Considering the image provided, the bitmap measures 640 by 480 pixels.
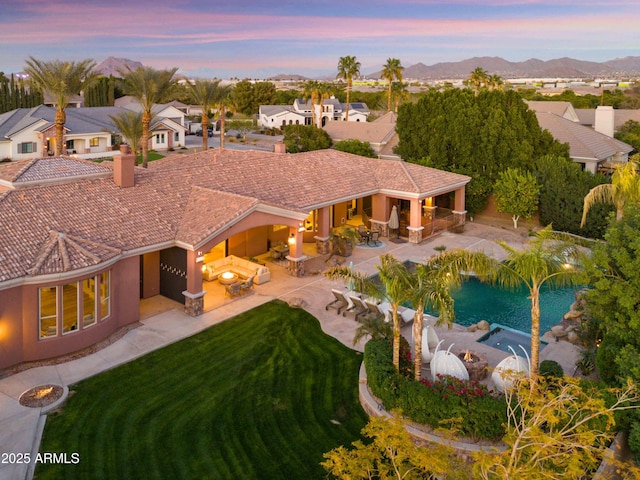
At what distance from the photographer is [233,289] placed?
931 inches

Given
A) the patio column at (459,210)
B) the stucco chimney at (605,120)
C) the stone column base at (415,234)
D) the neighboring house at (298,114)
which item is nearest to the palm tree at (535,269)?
the stone column base at (415,234)

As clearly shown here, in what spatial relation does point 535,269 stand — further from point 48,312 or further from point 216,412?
point 48,312

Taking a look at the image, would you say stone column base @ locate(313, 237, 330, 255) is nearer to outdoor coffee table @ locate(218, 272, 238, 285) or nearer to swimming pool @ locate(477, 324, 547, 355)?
outdoor coffee table @ locate(218, 272, 238, 285)

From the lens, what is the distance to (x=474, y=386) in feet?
46.7

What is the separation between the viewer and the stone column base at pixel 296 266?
26.6 m

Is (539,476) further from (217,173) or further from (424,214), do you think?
(424,214)

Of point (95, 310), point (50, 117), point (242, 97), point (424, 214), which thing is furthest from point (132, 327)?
point (242, 97)

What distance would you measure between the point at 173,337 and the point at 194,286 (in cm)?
252

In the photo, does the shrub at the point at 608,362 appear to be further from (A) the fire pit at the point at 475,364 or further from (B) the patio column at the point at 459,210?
(B) the patio column at the point at 459,210

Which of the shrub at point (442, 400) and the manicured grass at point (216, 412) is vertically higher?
the shrub at point (442, 400)

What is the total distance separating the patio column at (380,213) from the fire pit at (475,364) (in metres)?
17.3

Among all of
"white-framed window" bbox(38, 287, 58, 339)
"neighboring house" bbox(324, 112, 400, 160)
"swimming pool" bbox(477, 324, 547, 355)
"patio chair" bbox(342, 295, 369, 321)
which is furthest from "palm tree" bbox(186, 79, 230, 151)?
"swimming pool" bbox(477, 324, 547, 355)

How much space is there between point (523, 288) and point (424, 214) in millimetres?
10916

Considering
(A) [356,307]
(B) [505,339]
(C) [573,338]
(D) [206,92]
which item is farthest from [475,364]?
(D) [206,92]
